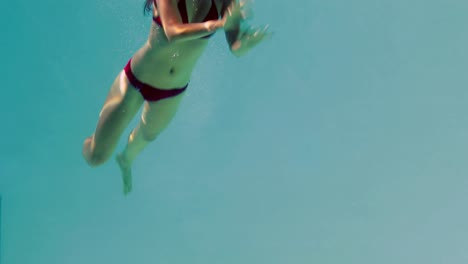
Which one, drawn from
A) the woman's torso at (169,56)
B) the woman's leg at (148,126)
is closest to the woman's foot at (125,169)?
the woman's leg at (148,126)

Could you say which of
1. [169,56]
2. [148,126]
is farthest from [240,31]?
[148,126]

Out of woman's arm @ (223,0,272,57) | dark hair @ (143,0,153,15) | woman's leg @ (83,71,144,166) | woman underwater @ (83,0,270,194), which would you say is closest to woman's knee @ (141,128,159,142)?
woman underwater @ (83,0,270,194)

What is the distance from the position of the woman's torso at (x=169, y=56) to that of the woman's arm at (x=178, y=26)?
35 cm

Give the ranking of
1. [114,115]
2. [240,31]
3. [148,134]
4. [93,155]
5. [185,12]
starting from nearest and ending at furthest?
[240,31] → [185,12] → [114,115] → [93,155] → [148,134]

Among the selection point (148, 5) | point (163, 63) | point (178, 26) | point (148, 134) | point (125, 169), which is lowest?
point (125, 169)

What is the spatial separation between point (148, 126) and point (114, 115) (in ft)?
2.03

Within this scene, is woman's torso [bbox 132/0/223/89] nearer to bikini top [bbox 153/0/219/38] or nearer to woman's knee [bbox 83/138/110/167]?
bikini top [bbox 153/0/219/38]

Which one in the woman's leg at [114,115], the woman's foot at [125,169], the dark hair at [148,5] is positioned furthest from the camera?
the woman's foot at [125,169]

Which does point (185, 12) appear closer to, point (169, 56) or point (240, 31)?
point (169, 56)

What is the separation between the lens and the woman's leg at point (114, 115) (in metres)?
4.30

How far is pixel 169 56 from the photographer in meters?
4.00

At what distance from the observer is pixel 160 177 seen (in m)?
18.5

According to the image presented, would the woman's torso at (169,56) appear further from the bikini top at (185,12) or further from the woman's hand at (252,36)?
the woman's hand at (252,36)

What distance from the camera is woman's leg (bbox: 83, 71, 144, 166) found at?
14.1 ft
